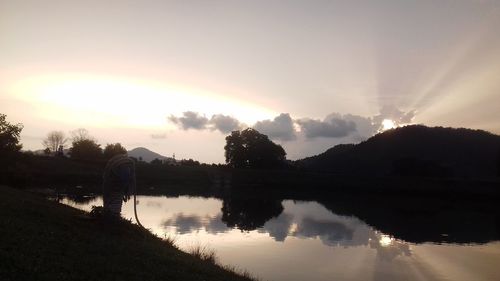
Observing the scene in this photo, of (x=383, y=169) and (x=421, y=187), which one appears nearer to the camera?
(x=421, y=187)

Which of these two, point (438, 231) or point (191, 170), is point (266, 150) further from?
point (438, 231)

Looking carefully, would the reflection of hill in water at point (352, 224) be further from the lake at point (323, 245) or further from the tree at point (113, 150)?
the tree at point (113, 150)

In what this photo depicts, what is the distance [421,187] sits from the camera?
399 feet

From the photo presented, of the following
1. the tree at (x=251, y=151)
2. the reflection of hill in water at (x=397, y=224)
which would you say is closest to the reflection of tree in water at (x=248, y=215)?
the reflection of hill in water at (x=397, y=224)

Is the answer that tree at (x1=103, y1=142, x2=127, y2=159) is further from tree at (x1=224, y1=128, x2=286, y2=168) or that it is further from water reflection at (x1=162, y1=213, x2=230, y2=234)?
water reflection at (x1=162, y1=213, x2=230, y2=234)

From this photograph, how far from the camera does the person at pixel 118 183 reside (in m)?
22.7

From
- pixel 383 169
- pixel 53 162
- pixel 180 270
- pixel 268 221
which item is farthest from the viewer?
pixel 383 169

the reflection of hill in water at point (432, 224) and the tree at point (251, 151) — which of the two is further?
the tree at point (251, 151)

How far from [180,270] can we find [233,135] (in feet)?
502

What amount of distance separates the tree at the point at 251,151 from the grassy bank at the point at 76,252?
461 ft

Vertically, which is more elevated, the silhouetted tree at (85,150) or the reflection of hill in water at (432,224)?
the silhouetted tree at (85,150)

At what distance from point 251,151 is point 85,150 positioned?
57.7 meters

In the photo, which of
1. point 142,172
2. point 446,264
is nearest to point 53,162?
point 142,172

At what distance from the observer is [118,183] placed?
23312mm
